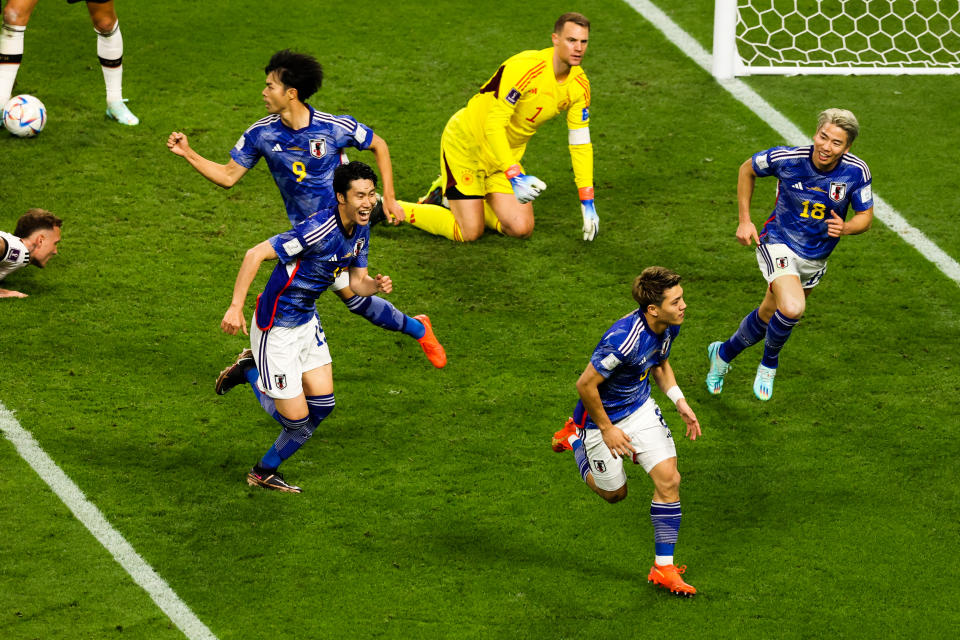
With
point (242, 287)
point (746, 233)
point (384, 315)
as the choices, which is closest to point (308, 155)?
point (384, 315)


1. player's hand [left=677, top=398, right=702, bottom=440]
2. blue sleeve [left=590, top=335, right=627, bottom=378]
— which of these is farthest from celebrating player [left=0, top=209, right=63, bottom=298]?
player's hand [left=677, top=398, right=702, bottom=440]

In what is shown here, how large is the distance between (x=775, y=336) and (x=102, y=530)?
4032mm

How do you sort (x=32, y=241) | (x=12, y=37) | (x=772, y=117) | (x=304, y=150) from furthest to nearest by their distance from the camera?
(x=772, y=117) < (x=12, y=37) < (x=32, y=241) < (x=304, y=150)

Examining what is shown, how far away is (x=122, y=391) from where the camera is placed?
301 inches

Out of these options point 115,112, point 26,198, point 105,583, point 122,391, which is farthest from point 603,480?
point 115,112

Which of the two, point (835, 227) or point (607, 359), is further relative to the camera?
point (835, 227)

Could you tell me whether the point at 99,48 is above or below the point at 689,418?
above

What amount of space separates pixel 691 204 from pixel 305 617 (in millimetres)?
5305

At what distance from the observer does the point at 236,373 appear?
7.30m

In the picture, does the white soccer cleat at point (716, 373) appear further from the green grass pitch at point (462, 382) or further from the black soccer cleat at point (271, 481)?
the black soccer cleat at point (271, 481)

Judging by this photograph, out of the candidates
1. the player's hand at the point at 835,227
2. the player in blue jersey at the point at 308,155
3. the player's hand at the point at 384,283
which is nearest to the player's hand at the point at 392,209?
the player in blue jersey at the point at 308,155

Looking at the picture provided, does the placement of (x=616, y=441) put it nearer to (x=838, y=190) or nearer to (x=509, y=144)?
(x=838, y=190)

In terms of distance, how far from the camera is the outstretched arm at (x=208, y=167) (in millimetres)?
7012

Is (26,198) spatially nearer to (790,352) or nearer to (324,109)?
(324,109)
